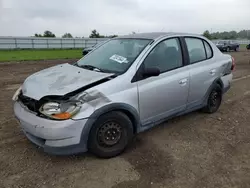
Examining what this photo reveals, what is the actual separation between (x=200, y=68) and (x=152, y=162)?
6.90 ft

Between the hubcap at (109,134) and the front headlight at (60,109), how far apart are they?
1.58ft

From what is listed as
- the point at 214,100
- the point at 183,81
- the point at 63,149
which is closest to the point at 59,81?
the point at 63,149

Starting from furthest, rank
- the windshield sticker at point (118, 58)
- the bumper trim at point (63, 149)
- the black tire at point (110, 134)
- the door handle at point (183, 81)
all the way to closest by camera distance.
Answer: the door handle at point (183, 81), the windshield sticker at point (118, 58), the black tire at point (110, 134), the bumper trim at point (63, 149)

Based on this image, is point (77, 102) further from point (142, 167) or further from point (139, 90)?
point (142, 167)

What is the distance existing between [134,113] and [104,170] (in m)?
0.87

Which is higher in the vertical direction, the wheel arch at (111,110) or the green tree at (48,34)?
the green tree at (48,34)

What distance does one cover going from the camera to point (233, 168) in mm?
3301

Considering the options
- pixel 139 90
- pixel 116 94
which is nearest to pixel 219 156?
pixel 139 90

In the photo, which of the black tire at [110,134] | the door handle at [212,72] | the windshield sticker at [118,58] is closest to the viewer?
the black tire at [110,134]

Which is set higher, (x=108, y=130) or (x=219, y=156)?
(x=108, y=130)

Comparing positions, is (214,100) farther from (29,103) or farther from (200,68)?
(29,103)

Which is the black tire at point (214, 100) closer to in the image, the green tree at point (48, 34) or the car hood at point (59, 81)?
the car hood at point (59, 81)

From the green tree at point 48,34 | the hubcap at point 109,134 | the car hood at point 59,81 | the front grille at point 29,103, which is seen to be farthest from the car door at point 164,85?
the green tree at point 48,34

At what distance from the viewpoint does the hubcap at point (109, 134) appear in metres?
3.33
